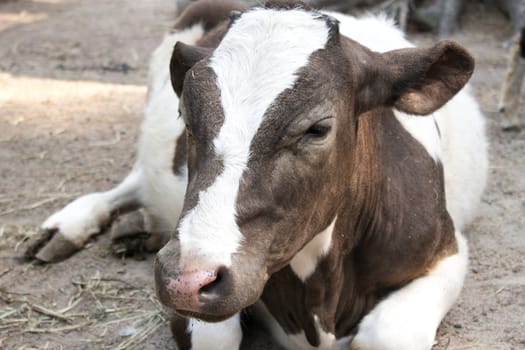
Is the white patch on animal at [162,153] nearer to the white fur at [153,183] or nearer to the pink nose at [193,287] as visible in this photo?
the white fur at [153,183]

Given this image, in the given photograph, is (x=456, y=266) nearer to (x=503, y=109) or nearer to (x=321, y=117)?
(x=321, y=117)

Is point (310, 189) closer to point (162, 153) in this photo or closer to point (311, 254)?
point (311, 254)

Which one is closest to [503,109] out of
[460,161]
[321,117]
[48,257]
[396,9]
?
[460,161]

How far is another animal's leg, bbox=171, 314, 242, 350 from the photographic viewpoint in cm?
355

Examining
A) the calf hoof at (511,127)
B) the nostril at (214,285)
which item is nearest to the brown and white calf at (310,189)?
the nostril at (214,285)

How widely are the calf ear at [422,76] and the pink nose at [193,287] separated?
1.01m

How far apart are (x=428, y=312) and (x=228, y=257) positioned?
4.26 feet

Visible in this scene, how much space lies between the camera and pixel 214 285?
2.56m

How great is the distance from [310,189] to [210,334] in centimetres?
94

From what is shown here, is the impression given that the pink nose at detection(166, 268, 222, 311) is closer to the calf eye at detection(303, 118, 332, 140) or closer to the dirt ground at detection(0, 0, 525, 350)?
the calf eye at detection(303, 118, 332, 140)

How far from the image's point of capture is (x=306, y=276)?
3418mm

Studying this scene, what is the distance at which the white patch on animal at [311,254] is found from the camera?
3312mm

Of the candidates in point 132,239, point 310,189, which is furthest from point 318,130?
point 132,239

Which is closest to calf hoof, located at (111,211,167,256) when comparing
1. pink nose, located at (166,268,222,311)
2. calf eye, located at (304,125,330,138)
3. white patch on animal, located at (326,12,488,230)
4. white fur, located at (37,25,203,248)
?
white fur, located at (37,25,203,248)
